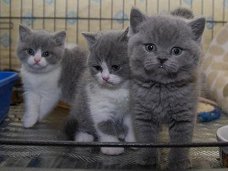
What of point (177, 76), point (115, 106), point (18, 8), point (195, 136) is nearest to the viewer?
point (177, 76)

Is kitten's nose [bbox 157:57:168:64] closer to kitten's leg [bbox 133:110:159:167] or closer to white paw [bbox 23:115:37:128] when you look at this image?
kitten's leg [bbox 133:110:159:167]

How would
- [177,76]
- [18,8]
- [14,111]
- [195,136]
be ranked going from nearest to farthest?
1. [177,76]
2. [195,136]
3. [14,111]
4. [18,8]

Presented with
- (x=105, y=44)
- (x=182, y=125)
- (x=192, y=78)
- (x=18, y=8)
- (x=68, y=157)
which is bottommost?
(x=68, y=157)

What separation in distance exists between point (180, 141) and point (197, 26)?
1.21 ft

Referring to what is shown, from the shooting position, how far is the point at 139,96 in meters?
1.32

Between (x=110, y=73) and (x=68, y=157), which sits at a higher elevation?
(x=110, y=73)

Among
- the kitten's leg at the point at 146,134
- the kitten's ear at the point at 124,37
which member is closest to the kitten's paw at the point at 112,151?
the kitten's leg at the point at 146,134

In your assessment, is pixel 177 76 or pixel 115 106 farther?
pixel 115 106

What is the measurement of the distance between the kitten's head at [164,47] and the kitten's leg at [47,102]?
2.63ft

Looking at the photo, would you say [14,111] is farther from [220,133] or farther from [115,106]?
[220,133]

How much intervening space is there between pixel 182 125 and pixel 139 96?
Answer: 6.6 inches

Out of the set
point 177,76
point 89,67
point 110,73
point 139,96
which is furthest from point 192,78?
point 89,67

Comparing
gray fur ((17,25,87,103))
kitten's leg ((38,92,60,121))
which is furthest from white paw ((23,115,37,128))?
gray fur ((17,25,87,103))

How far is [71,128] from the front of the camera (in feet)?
5.26
